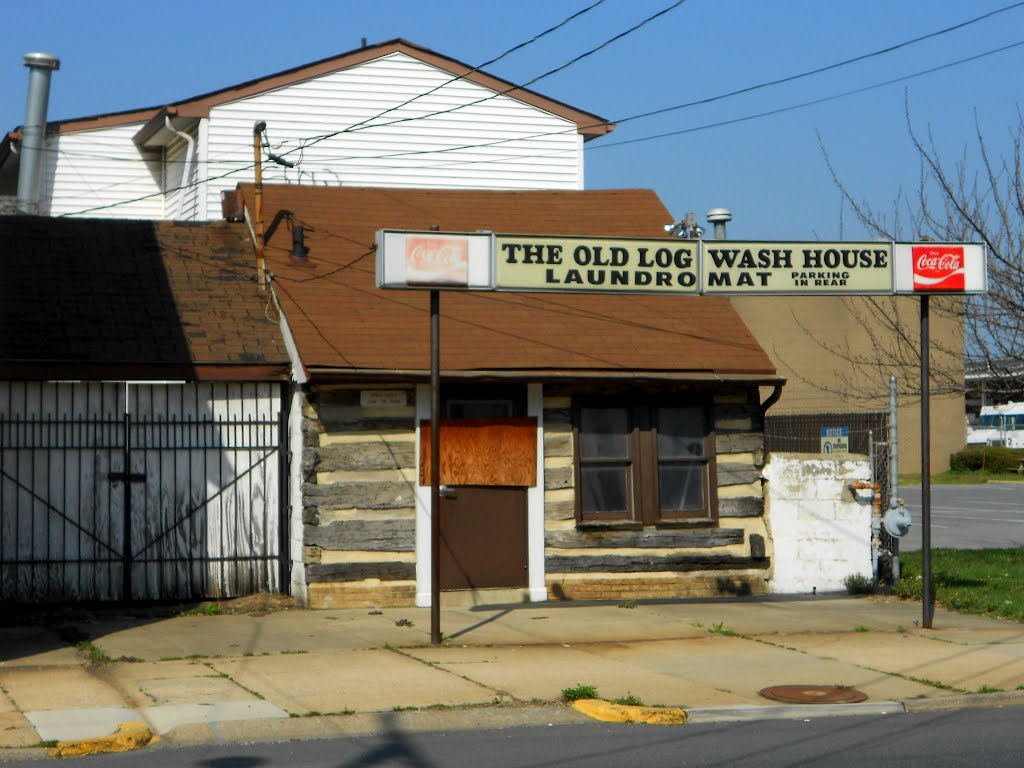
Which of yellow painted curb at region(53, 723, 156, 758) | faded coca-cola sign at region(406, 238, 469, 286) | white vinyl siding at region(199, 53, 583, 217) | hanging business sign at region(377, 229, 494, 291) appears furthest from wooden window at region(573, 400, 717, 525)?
white vinyl siding at region(199, 53, 583, 217)

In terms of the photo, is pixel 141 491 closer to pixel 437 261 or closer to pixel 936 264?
pixel 437 261

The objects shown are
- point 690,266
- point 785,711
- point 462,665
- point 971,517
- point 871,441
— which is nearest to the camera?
point 785,711

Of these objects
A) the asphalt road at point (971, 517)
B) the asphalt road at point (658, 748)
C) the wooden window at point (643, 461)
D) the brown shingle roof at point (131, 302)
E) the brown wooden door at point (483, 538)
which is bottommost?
the asphalt road at point (658, 748)

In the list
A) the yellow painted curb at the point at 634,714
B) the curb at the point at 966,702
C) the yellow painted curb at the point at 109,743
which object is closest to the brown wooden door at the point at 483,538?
the yellow painted curb at the point at 634,714

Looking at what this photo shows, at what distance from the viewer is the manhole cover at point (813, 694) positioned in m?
9.47

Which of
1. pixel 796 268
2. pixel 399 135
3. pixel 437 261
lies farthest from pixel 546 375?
pixel 399 135

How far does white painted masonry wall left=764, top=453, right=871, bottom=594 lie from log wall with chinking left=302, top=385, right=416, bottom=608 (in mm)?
4480

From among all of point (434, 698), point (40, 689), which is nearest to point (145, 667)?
point (40, 689)

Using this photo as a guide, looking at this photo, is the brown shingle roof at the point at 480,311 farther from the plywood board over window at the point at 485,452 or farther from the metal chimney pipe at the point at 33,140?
the metal chimney pipe at the point at 33,140

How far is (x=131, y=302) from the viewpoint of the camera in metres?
15.7

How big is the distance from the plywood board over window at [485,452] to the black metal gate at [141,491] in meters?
1.87

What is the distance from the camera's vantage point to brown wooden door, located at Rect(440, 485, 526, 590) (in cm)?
1495

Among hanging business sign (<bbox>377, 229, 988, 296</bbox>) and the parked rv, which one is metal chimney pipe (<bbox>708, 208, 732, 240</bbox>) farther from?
the parked rv

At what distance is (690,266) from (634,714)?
211 inches
